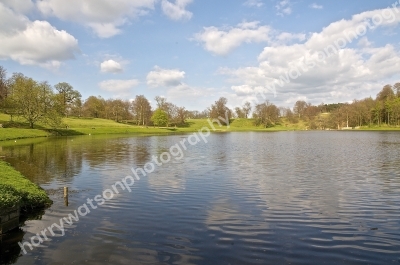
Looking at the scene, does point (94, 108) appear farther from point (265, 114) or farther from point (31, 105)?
point (265, 114)

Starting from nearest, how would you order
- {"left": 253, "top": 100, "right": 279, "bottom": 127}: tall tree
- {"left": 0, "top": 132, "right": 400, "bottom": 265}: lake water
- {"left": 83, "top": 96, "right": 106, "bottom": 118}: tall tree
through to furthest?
{"left": 0, "top": 132, "right": 400, "bottom": 265}: lake water → {"left": 83, "top": 96, "right": 106, "bottom": 118}: tall tree → {"left": 253, "top": 100, "right": 279, "bottom": 127}: tall tree

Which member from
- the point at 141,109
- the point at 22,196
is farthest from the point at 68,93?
the point at 22,196

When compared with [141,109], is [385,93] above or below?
above

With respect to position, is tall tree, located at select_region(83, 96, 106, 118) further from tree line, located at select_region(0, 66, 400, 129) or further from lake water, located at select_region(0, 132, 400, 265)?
lake water, located at select_region(0, 132, 400, 265)

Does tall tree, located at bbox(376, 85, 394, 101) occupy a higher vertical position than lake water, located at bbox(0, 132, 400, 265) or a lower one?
higher

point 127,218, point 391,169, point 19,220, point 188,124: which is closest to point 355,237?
point 127,218

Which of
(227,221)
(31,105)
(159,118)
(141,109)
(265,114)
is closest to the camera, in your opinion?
(227,221)

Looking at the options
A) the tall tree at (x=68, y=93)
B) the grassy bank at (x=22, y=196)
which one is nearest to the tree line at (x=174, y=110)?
the tall tree at (x=68, y=93)

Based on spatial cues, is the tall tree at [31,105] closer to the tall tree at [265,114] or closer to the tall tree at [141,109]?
the tall tree at [141,109]

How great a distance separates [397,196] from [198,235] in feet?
42.8

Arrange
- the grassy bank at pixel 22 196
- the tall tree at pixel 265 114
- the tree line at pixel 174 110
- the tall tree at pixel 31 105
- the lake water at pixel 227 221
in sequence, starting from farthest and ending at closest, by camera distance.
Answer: the tall tree at pixel 265 114 < the tree line at pixel 174 110 < the tall tree at pixel 31 105 < the grassy bank at pixel 22 196 < the lake water at pixel 227 221

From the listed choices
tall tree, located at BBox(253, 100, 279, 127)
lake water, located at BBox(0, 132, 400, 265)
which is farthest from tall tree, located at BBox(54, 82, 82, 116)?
lake water, located at BBox(0, 132, 400, 265)

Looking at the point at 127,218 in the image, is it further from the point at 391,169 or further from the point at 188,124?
the point at 188,124

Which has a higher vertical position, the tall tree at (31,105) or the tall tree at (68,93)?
the tall tree at (68,93)
